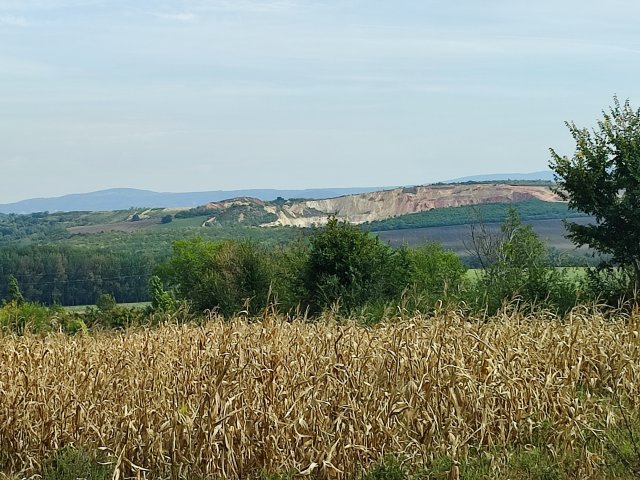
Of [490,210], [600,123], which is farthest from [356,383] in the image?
[490,210]

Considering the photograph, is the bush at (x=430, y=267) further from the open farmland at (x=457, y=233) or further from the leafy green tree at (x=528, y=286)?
the open farmland at (x=457, y=233)

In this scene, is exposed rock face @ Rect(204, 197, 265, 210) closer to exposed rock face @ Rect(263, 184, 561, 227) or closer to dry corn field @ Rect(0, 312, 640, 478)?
exposed rock face @ Rect(263, 184, 561, 227)

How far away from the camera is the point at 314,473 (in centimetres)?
877

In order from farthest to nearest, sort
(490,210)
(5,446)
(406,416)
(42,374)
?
(490,210), (42,374), (5,446), (406,416)

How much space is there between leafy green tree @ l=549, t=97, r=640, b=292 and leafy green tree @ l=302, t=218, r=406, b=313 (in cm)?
848

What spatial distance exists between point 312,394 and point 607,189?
80.2 ft

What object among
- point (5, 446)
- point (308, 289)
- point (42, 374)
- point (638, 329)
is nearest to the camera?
point (5, 446)

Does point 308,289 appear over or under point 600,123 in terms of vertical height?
under

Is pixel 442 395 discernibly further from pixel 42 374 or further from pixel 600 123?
pixel 600 123

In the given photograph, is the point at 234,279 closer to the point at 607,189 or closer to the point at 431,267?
the point at 431,267

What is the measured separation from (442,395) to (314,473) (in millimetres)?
1825

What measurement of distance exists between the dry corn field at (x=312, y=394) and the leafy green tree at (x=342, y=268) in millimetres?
23573

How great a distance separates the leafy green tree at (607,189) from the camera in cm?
3094

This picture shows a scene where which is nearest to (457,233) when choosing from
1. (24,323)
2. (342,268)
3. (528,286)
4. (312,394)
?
(342,268)
